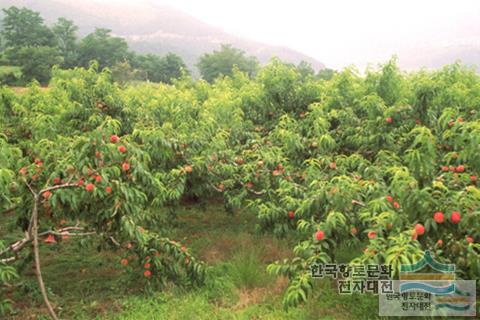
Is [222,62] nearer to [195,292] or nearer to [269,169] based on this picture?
[269,169]

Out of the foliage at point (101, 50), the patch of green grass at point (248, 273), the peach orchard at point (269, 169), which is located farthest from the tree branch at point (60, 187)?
the foliage at point (101, 50)

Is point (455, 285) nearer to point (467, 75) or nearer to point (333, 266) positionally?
point (333, 266)

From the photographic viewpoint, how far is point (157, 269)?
15.2 feet

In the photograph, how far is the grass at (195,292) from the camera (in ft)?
14.0


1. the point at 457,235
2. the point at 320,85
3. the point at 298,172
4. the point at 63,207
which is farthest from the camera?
the point at 320,85

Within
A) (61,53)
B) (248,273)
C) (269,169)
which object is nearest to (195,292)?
(248,273)

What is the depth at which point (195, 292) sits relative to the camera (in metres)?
4.71

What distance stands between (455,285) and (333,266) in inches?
38.0

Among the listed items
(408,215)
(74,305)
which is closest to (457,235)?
(408,215)

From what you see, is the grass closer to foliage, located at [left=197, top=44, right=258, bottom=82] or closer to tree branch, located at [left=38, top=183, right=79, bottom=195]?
tree branch, located at [left=38, top=183, right=79, bottom=195]

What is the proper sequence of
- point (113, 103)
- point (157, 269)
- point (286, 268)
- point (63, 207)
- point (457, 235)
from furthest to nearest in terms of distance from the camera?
point (113, 103) → point (157, 269) → point (63, 207) → point (286, 268) → point (457, 235)

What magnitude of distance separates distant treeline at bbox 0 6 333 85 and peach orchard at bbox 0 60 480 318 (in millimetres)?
37503

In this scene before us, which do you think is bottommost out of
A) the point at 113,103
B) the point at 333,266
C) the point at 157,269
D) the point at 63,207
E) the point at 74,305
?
the point at 74,305

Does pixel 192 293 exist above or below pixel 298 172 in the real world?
below
